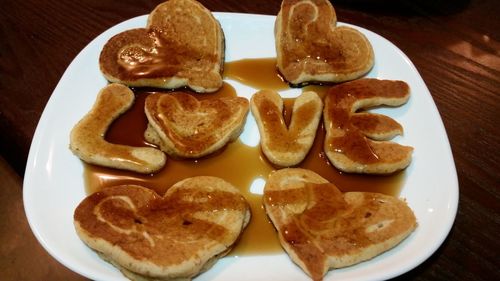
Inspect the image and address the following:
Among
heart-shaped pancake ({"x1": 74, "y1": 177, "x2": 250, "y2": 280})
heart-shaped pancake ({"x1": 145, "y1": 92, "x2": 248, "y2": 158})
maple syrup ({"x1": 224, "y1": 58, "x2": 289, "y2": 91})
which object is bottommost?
heart-shaped pancake ({"x1": 74, "y1": 177, "x2": 250, "y2": 280})

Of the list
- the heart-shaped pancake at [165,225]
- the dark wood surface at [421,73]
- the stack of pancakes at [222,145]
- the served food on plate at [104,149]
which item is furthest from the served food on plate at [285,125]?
the dark wood surface at [421,73]

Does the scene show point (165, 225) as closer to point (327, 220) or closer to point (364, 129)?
point (327, 220)

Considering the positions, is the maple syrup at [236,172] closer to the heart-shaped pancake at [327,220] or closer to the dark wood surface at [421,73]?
the heart-shaped pancake at [327,220]

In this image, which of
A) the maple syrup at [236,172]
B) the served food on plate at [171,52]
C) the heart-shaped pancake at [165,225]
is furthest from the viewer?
the served food on plate at [171,52]

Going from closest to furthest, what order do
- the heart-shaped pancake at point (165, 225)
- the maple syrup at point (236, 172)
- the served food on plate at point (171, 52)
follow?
the heart-shaped pancake at point (165, 225) → the maple syrup at point (236, 172) → the served food on plate at point (171, 52)

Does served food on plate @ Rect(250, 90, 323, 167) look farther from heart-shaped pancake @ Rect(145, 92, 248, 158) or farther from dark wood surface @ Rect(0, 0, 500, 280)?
dark wood surface @ Rect(0, 0, 500, 280)

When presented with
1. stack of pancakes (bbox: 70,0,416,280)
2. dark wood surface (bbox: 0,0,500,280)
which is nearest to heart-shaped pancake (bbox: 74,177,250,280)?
stack of pancakes (bbox: 70,0,416,280)

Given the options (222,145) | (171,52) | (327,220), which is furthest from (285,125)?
(171,52)
